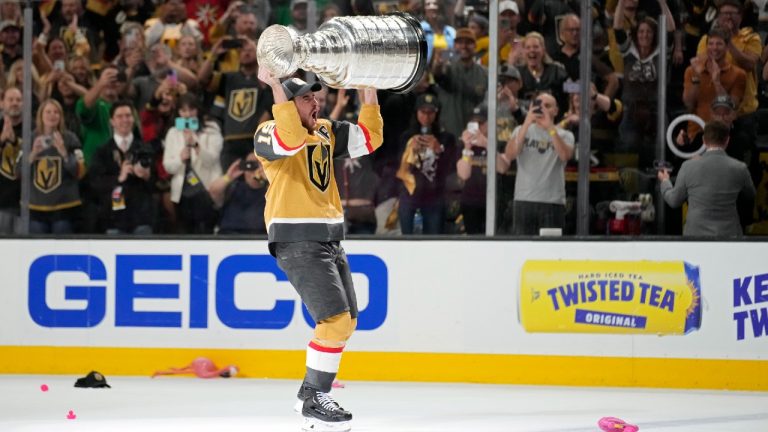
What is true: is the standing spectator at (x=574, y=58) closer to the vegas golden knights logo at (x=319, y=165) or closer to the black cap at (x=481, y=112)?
the black cap at (x=481, y=112)

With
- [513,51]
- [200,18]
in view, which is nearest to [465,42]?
[513,51]

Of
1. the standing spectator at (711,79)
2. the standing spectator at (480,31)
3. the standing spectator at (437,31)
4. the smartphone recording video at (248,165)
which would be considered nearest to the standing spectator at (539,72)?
the standing spectator at (480,31)

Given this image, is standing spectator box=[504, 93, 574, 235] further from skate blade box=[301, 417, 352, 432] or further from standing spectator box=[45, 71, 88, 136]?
standing spectator box=[45, 71, 88, 136]

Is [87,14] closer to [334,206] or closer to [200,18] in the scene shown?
[200,18]

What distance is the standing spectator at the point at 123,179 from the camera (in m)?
9.08

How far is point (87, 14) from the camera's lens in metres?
9.64

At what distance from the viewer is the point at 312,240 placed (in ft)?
19.1

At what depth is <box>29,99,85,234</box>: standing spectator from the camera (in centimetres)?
900

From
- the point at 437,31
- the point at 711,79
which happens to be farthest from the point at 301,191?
the point at 711,79

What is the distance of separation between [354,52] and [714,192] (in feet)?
11.4

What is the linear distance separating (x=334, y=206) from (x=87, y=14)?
4.44 meters

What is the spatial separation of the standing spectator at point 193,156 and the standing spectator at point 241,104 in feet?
0.28

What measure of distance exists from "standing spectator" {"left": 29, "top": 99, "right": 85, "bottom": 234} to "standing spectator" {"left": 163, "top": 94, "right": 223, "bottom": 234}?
26.7 inches

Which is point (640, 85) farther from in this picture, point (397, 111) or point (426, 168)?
point (397, 111)
